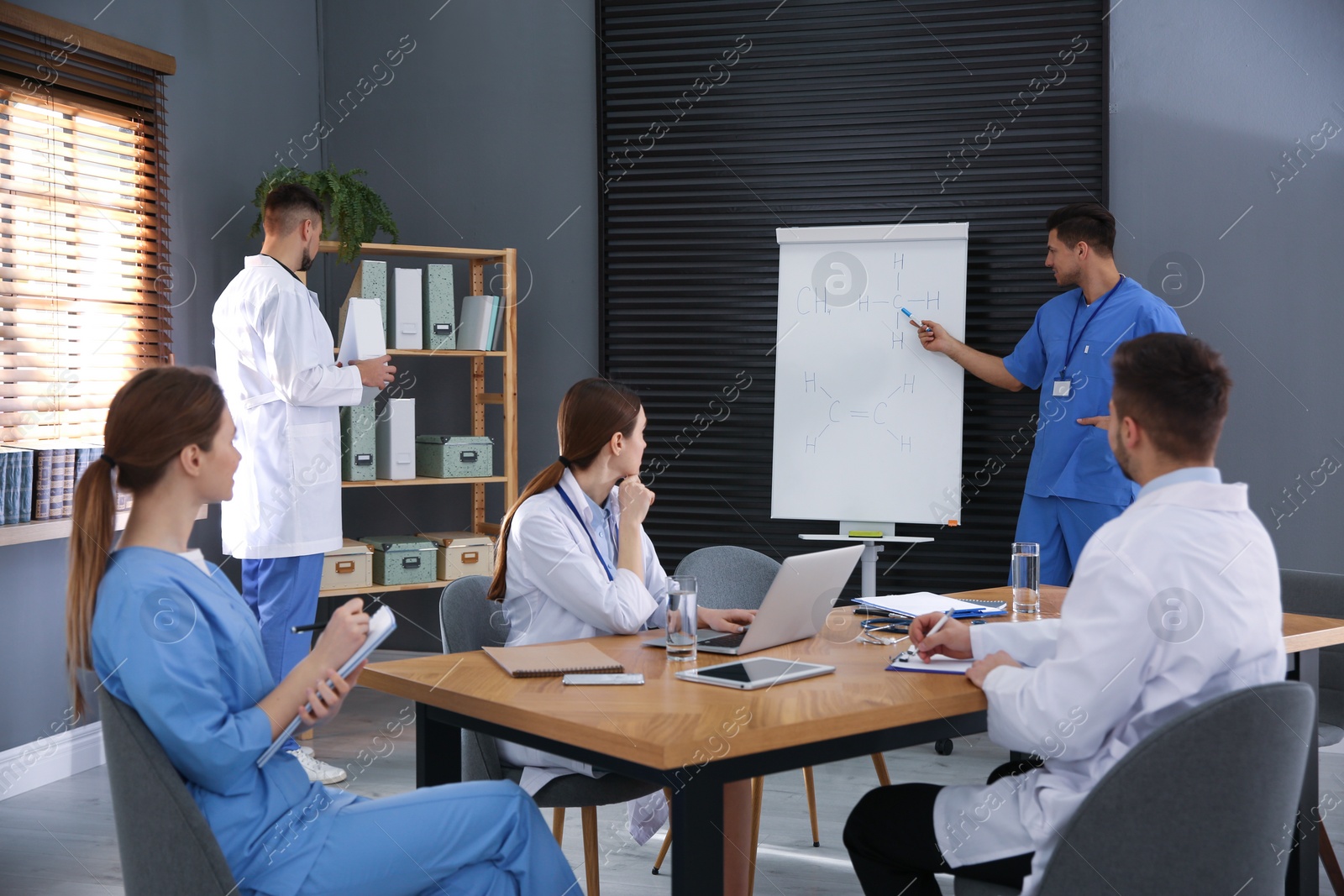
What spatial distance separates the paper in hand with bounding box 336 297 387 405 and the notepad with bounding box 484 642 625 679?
5.83ft

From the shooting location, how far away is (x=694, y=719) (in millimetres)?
1604

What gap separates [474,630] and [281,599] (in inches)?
50.2

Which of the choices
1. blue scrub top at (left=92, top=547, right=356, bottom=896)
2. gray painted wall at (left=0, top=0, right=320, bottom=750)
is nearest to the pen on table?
gray painted wall at (left=0, top=0, right=320, bottom=750)

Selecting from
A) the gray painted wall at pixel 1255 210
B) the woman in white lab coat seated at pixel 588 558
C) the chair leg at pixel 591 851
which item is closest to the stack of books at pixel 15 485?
the woman in white lab coat seated at pixel 588 558

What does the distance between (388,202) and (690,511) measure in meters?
1.95

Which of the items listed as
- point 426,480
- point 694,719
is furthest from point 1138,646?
point 426,480

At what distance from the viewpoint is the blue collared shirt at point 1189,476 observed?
1.63 metres

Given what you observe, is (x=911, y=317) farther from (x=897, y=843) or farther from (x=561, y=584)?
(x=897, y=843)

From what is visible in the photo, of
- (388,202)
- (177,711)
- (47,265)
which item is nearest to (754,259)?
(388,202)

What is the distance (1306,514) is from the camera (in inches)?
161

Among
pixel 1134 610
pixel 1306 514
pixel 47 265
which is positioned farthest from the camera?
pixel 1306 514

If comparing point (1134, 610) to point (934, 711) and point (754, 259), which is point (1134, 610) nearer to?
point (934, 711)

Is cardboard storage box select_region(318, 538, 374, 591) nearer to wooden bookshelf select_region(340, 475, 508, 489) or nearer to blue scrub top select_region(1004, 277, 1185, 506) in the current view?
wooden bookshelf select_region(340, 475, 508, 489)

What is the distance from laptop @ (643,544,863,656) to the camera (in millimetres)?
2021
